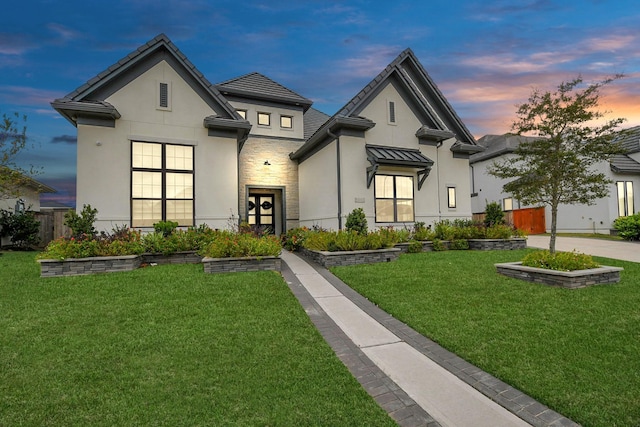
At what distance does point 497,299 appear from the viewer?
5742 mm

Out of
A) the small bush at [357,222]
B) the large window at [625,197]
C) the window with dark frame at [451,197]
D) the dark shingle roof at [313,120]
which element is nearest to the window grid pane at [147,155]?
the small bush at [357,222]

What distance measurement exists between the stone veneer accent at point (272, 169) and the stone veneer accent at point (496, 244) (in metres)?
8.58

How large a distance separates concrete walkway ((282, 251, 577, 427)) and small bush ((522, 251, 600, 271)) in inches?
184

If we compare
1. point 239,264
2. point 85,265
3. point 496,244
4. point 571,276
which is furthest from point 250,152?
point 571,276

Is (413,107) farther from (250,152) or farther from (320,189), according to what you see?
(250,152)

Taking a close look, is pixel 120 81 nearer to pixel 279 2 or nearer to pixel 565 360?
pixel 279 2

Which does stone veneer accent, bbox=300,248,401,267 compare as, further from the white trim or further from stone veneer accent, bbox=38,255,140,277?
the white trim

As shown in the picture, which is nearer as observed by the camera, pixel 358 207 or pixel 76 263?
pixel 76 263

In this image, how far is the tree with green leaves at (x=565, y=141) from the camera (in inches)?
295

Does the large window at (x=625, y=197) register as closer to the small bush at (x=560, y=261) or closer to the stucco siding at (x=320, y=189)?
the small bush at (x=560, y=261)

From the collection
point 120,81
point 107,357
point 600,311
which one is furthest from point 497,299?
point 120,81

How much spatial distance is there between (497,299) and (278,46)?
1582 cm

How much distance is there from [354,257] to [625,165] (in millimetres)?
20769

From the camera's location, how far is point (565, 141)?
25.8 ft
